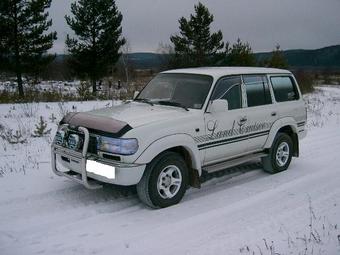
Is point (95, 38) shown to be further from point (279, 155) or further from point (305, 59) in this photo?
point (305, 59)

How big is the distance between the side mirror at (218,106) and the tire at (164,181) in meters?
0.91

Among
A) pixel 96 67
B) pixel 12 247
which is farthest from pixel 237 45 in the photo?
pixel 12 247

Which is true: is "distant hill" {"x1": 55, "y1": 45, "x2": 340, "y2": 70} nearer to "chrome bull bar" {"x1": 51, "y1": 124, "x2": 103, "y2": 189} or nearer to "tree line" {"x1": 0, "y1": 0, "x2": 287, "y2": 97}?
"tree line" {"x1": 0, "y1": 0, "x2": 287, "y2": 97}

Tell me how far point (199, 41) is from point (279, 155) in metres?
26.1

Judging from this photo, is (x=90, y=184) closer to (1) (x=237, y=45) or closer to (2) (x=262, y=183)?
(2) (x=262, y=183)

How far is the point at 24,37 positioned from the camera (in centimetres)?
2741

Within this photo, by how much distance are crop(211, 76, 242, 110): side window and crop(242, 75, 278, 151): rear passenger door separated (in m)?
0.20

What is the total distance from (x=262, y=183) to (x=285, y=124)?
1342mm

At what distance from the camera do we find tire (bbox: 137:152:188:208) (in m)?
5.20

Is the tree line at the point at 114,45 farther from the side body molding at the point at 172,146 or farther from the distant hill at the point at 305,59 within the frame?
the side body molding at the point at 172,146

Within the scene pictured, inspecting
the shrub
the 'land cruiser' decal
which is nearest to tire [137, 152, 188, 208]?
the 'land cruiser' decal

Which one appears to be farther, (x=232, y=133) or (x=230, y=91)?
(x=230, y=91)

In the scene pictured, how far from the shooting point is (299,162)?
8.01 m

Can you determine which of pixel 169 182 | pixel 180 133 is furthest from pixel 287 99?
pixel 169 182
